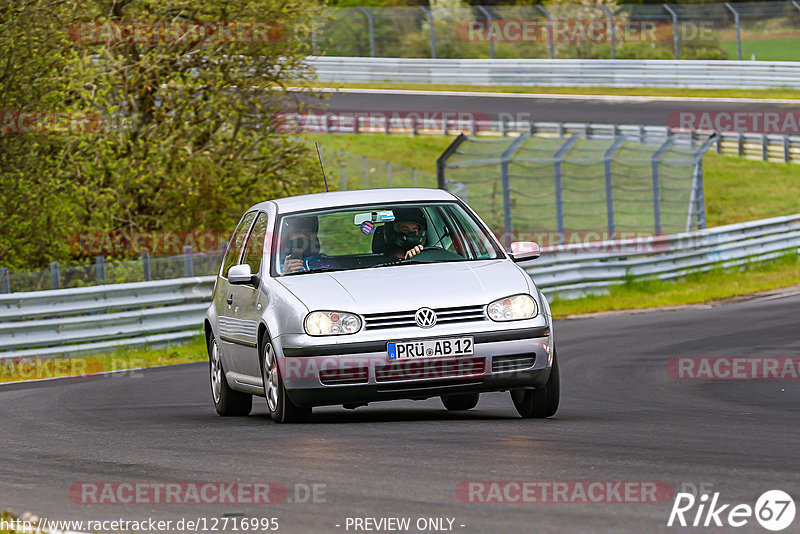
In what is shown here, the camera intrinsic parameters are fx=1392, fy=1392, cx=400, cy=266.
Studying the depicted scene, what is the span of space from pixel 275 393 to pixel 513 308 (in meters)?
1.68

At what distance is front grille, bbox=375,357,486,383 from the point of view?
8.70 metres

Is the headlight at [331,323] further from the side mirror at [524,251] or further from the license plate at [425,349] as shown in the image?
the side mirror at [524,251]

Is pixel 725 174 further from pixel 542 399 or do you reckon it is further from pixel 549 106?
pixel 542 399

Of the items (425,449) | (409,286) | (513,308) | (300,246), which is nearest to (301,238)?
(300,246)

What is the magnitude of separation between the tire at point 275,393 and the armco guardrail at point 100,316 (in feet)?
28.0

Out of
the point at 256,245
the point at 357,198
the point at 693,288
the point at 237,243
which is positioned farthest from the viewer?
the point at 693,288

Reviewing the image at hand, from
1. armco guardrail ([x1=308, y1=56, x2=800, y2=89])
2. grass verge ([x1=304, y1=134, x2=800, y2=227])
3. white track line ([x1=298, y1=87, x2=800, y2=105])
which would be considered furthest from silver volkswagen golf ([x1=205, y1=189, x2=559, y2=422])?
armco guardrail ([x1=308, y1=56, x2=800, y2=89])

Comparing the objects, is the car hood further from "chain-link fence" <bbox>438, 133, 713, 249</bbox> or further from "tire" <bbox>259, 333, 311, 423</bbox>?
"chain-link fence" <bbox>438, 133, 713, 249</bbox>

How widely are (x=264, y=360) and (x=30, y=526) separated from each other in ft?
11.7

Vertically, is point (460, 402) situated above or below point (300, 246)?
below

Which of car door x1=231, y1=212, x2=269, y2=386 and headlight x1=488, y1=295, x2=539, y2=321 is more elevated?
headlight x1=488, y1=295, x2=539, y2=321

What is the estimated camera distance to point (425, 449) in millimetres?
7629

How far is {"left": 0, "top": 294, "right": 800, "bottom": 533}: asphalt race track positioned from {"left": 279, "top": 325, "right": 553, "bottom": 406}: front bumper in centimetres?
24

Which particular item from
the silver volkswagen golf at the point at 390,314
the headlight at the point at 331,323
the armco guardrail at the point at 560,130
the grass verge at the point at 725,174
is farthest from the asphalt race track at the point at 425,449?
the armco guardrail at the point at 560,130
